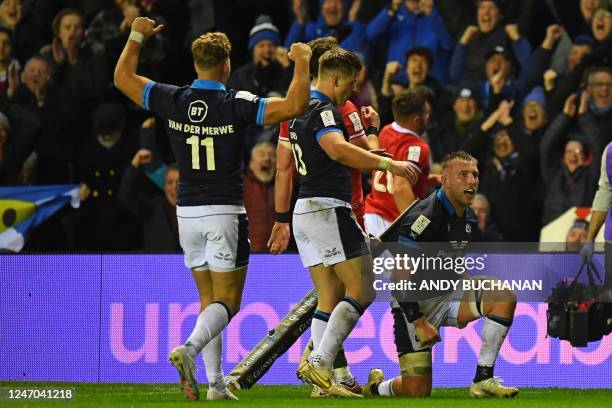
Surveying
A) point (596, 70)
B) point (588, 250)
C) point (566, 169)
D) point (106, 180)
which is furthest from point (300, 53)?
point (106, 180)

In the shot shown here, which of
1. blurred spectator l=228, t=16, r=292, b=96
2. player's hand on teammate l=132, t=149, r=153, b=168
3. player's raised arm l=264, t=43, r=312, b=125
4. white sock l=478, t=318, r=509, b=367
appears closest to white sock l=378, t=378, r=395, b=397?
white sock l=478, t=318, r=509, b=367

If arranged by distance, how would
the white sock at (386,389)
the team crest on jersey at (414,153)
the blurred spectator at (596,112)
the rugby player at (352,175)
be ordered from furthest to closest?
1. the blurred spectator at (596,112)
2. the team crest on jersey at (414,153)
3. the white sock at (386,389)
4. the rugby player at (352,175)

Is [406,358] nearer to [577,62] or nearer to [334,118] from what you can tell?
[334,118]

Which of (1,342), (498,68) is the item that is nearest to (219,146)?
(1,342)

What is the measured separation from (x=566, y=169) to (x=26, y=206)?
531cm

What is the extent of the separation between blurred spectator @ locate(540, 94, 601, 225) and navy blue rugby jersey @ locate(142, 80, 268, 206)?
520cm

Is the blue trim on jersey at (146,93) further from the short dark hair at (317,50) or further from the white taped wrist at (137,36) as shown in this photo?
the short dark hair at (317,50)

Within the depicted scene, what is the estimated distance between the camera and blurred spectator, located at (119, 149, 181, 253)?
41.7 ft

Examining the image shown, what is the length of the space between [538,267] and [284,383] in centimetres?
209

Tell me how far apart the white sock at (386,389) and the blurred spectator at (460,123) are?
459 centimetres

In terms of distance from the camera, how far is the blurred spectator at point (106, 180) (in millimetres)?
13008

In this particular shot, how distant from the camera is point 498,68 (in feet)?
40.7

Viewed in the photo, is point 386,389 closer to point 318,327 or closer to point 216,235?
point 318,327

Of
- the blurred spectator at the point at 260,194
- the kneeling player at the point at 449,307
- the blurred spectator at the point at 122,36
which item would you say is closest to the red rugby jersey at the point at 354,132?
the kneeling player at the point at 449,307
